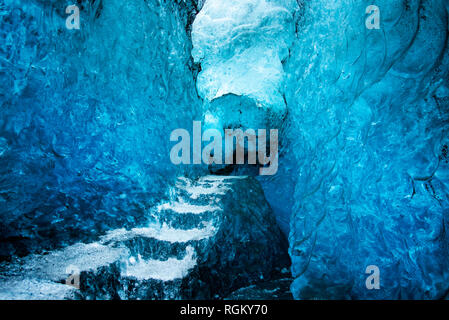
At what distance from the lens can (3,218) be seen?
1.74 m

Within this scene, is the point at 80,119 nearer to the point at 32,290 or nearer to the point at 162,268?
the point at 32,290

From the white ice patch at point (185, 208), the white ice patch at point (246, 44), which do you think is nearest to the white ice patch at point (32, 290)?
the white ice patch at point (185, 208)

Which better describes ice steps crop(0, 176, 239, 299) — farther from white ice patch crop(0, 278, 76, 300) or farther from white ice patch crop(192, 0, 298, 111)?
white ice patch crop(192, 0, 298, 111)

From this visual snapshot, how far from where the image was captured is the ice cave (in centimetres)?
151

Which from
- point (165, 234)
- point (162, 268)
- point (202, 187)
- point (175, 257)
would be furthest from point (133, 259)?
point (202, 187)

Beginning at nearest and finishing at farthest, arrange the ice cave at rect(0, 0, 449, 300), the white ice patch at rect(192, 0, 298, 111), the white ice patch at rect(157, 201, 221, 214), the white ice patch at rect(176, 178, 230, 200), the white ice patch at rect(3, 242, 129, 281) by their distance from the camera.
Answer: the ice cave at rect(0, 0, 449, 300) < the white ice patch at rect(3, 242, 129, 281) < the white ice patch at rect(157, 201, 221, 214) < the white ice patch at rect(176, 178, 230, 200) < the white ice patch at rect(192, 0, 298, 111)

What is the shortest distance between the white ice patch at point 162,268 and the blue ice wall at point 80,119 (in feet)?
2.10

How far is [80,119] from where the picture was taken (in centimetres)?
238

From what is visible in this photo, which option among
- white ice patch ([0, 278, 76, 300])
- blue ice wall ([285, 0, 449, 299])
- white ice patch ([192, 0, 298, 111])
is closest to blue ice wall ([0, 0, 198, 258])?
white ice patch ([0, 278, 76, 300])

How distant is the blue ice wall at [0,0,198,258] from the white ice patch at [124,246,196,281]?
2.10 feet

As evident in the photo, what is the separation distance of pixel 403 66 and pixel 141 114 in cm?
298

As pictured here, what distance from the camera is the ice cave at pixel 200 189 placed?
4.97 ft

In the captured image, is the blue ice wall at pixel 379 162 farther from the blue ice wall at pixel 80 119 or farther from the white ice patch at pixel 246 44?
the white ice patch at pixel 246 44

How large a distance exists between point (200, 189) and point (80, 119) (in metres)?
2.15
